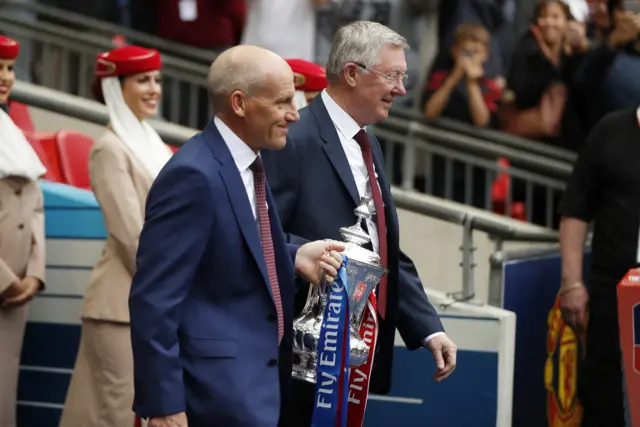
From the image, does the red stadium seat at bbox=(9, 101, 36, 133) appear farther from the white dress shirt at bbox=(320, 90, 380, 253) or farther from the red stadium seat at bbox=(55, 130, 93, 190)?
the white dress shirt at bbox=(320, 90, 380, 253)

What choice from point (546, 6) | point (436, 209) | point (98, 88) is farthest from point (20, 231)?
point (546, 6)

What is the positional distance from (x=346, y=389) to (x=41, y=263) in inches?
93.3

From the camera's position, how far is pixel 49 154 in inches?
285

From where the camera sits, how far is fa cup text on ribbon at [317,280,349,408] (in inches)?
170

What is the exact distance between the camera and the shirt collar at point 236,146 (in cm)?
420

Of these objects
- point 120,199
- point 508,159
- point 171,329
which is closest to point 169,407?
point 171,329

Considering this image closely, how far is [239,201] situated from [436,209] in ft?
9.03

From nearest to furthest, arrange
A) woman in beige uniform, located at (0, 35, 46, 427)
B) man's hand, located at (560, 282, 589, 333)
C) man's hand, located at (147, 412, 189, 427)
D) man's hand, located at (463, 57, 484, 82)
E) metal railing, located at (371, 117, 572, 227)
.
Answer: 1. man's hand, located at (147, 412, 189, 427)
2. woman in beige uniform, located at (0, 35, 46, 427)
3. man's hand, located at (560, 282, 589, 333)
4. man's hand, located at (463, 57, 484, 82)
5. metal railing, located at (371, 117, 572, 227)

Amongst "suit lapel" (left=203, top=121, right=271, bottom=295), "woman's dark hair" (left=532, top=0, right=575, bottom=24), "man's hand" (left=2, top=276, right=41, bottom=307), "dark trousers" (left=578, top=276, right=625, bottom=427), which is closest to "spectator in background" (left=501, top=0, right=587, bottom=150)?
"woman's dark hair" (left=532, top=0, right=575, bottom=24)

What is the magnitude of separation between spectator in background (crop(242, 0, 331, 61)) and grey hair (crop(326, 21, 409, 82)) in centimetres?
362

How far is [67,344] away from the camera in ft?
22.3

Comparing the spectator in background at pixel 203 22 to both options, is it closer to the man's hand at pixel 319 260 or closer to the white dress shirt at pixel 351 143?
the white dress shirt at pixel 351 143

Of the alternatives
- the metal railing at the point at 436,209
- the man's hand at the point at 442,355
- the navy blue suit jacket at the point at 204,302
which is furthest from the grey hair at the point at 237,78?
the metal railing at the point at 436,209

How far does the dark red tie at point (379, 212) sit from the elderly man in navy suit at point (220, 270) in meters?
0.53
